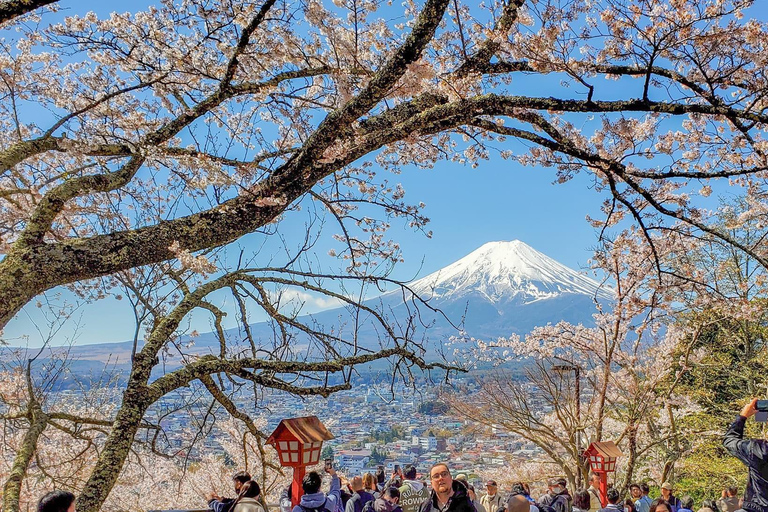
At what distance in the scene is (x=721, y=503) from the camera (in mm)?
6633

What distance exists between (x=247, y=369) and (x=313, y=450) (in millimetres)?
1017

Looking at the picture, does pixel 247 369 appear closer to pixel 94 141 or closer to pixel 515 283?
pixel 94 141

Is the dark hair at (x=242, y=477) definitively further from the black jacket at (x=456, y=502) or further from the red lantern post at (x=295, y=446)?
the black jacket at (x=456, y=502)

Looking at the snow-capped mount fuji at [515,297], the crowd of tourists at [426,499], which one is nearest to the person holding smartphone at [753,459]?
the crowd of tourists at [426,499]

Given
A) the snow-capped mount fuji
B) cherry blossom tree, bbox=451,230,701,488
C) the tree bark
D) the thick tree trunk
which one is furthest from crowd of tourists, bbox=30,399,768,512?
the snow-capped mount fuji

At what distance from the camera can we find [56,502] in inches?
81.6

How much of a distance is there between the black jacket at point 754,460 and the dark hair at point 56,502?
161 inches

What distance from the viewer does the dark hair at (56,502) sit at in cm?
206

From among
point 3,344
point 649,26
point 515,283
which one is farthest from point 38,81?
point 515,283

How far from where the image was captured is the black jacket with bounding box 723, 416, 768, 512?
3441 mm

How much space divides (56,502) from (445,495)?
1766 mm

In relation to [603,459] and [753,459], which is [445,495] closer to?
[753,459]

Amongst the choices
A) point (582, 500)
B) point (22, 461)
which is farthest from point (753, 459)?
point (22, 461)

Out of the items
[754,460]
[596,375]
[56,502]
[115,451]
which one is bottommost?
[56,502]
